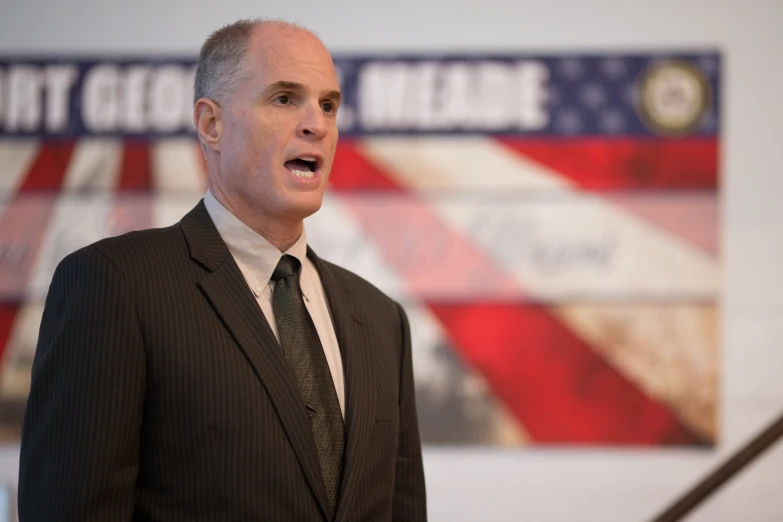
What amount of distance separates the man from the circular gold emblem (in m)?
1.94

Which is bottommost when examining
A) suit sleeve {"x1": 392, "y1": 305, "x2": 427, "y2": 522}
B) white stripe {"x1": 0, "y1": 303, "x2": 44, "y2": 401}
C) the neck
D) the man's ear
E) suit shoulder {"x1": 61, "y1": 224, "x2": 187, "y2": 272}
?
white stripe {"x1": 0, "y1": 303, "x2": 44, "y2": 401}

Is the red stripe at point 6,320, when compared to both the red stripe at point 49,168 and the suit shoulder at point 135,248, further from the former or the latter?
the suit shoulder at point 135,248

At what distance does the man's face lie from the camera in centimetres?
132

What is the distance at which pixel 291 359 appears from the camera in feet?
4.23

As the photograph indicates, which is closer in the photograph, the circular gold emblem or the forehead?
the forehead

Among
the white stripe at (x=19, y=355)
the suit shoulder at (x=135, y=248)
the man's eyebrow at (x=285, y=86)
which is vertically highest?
the man's eyebrow at (x=285, y=86)

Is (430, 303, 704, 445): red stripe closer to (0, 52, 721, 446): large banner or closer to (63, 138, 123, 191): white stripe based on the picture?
(0, 52, 721, 446): large banner

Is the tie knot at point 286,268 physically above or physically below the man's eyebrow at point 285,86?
below

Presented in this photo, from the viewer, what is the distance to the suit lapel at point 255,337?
121 cm

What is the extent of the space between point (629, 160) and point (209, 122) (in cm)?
202

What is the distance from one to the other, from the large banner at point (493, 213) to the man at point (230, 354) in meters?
1.64

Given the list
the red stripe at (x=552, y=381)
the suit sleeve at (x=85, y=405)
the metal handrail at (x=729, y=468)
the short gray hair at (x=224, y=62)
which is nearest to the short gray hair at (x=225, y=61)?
the short gray hair at (x=224, y=62)

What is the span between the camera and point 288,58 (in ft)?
4.37

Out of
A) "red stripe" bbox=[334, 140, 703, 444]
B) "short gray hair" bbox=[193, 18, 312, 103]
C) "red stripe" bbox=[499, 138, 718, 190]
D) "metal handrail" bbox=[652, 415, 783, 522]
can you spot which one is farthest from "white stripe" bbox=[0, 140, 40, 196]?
"metal handrail" bbox=[652, 415, 783, 522]
